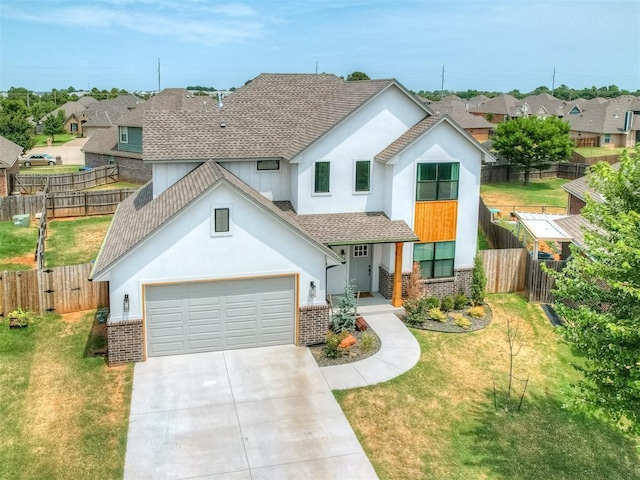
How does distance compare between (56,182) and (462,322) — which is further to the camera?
(56,182)

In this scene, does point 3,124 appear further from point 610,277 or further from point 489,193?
point 610,277

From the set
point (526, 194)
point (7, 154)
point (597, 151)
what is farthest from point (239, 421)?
point (597, 151)

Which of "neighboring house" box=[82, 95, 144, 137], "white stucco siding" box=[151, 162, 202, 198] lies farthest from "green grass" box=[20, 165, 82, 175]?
"white stucco siding" box=[151, 162, 202, 198]

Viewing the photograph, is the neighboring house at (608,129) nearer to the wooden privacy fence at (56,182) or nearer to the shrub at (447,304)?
the wooden privacy fence at (56,182)

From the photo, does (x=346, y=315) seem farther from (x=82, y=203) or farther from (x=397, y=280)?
(x=82, y=203)

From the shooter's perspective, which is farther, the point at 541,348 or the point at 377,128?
the point at 377,128

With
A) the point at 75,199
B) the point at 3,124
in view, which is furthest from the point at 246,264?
the point at 3,124

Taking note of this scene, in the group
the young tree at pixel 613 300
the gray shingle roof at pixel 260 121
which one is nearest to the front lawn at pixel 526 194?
the gray shingle roof at pixel 260 121
